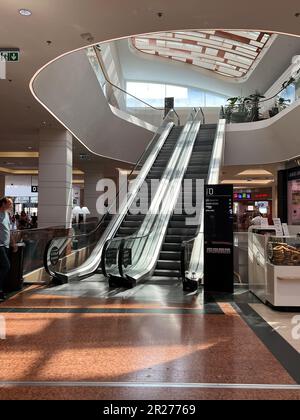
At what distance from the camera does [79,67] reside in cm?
1026

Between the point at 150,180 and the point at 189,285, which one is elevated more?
the point at 150,180

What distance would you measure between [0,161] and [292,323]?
18536 mm

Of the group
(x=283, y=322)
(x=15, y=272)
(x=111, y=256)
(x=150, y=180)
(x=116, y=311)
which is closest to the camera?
(x=283, y=322)

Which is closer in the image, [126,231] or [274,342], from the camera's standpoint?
[274,342]

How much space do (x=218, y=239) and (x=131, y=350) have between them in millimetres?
3842

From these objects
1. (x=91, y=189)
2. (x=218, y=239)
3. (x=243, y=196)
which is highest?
(x=243, y=196)

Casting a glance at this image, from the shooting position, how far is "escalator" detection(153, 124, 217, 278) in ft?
30.9

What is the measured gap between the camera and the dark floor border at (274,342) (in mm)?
3764

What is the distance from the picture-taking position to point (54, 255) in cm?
856

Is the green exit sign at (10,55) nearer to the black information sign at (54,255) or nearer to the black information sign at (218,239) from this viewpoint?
the black information sign at (54,255)

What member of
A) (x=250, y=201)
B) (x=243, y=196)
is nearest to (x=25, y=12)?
(x=243, y=196)

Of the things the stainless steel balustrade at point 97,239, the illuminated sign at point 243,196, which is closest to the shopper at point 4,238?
the stainless steel balustrade at point 97,239

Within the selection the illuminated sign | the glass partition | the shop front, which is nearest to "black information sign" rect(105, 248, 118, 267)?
the glass partition

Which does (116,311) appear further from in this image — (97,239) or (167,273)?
(97,239)
